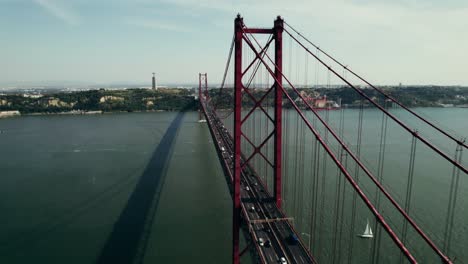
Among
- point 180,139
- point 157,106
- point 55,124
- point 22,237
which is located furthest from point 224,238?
point 157,106

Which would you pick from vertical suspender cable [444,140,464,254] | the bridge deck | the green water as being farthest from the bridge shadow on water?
vertical suspender cable [444,140,464,254]

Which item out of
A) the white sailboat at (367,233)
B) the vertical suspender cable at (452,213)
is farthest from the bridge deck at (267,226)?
the white sailboat at (367,233)

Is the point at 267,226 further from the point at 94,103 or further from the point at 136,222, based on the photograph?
the point at 94,103

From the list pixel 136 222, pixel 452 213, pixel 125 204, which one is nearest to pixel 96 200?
pixel 125 204

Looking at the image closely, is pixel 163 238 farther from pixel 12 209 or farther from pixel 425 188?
pixel 425 188

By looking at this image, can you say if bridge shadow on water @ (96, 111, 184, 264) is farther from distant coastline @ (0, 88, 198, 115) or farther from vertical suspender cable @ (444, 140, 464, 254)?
distant coastline @ (0, 88, 198, 115)

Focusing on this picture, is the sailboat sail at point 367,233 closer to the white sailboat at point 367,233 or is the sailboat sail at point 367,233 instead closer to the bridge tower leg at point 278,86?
the white sailboat at point 367,233
